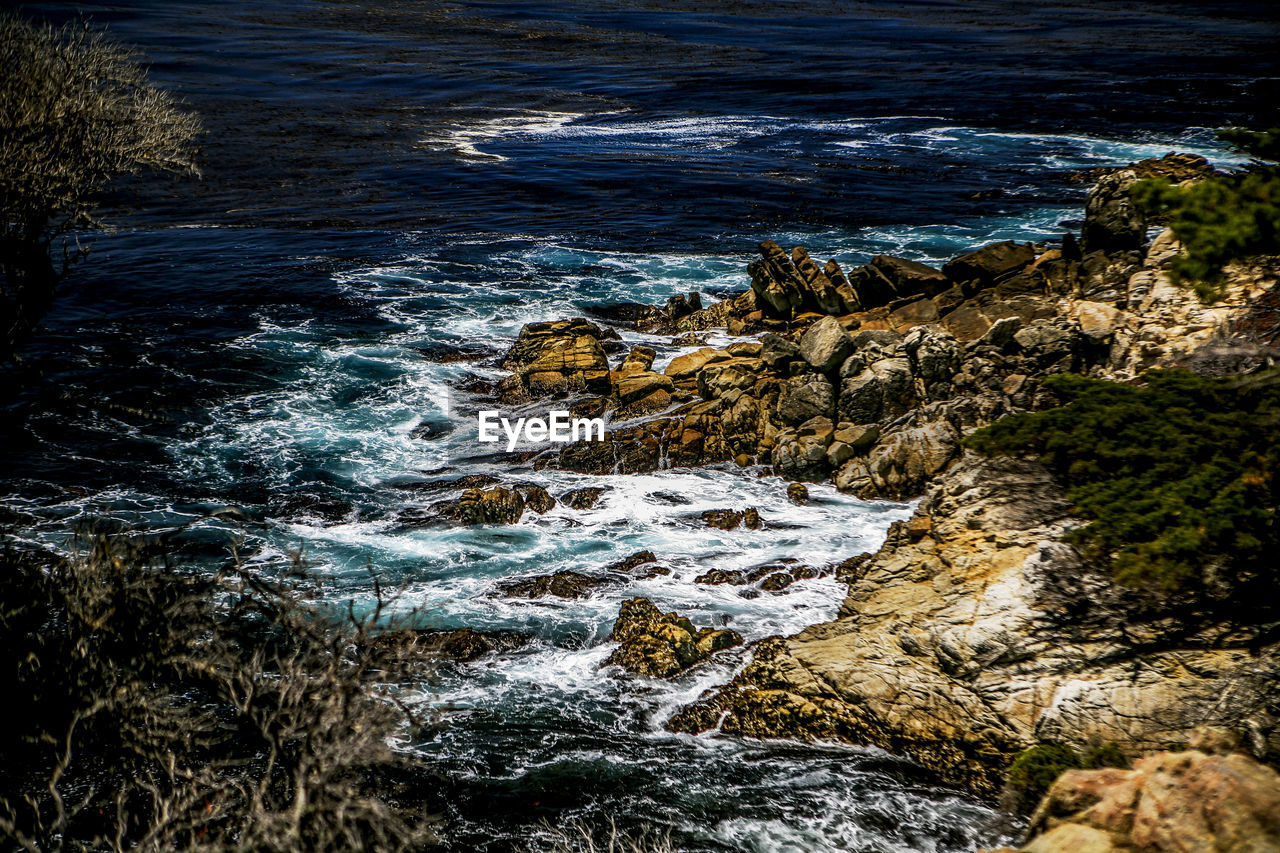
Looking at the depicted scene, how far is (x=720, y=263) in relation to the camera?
119 feet

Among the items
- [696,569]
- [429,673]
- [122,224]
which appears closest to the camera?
[429,673]

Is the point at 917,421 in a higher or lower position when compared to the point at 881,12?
lower

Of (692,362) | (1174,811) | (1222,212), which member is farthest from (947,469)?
(1174,811)

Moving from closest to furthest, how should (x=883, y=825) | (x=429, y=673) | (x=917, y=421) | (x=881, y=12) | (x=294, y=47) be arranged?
(x=429, y=673), (x=883, y=825), (x=917, y=421), (x=294, y=47), (x=881, y=12)

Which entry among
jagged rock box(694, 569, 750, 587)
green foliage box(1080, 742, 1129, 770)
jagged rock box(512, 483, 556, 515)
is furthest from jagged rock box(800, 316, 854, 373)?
green foliage box(1080, 742, 1129, 770)

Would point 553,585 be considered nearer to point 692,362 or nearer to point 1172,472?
point 692,362

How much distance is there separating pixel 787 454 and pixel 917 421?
3.12 metres

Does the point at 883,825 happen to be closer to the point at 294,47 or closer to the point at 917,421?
the point at 917,421

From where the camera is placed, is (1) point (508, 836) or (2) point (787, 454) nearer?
(1) point (508, 836)

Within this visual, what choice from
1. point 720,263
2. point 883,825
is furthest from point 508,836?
point 720,263

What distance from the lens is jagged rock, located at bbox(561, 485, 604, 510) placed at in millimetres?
20281

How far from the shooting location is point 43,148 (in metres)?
26.8

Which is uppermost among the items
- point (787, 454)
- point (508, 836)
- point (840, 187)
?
point (840, 187)

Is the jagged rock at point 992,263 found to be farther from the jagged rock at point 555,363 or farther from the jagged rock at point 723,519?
the jagged rock at point 723,519
